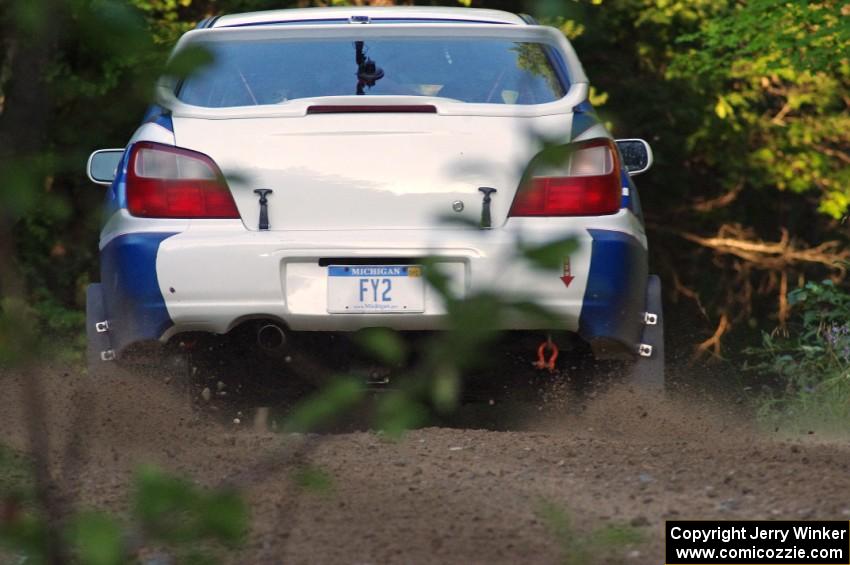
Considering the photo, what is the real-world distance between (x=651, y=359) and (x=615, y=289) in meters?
0.54

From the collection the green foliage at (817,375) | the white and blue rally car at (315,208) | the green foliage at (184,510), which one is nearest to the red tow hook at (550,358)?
the white and blue rally car at (315,208)

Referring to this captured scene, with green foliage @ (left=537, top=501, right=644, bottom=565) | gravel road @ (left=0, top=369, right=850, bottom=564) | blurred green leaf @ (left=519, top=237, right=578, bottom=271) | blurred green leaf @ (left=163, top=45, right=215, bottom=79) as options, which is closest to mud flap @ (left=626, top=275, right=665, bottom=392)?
gravel road @ (left=0, top=369, right=850, bottom=564)

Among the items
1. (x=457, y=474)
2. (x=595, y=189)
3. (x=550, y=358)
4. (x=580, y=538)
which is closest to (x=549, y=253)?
(x=580, y=538)

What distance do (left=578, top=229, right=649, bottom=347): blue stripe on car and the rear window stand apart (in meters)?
A: 0.56

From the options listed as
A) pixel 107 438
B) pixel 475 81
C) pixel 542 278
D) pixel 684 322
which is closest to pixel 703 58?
pixel 684 322

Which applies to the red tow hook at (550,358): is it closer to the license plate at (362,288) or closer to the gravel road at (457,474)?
the gravel road at (457,474)

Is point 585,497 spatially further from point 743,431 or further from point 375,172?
point 743,431

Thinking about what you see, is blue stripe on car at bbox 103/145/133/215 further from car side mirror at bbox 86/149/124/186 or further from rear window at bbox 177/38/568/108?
rear window at bbox 177/38/568/108

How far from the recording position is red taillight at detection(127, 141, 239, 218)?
5.58 m

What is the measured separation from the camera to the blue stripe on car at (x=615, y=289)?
557cm

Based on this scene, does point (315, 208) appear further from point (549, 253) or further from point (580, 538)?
point (549, 253)

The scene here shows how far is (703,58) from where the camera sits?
14.4 m

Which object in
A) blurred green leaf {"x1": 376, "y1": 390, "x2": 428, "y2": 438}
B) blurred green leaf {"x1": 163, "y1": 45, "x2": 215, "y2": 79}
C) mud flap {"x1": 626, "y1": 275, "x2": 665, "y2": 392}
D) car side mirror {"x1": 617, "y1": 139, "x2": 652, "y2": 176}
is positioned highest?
blurred green leaf {"x1": 163, "y1": 45, "x2": 215, "y2": 79}

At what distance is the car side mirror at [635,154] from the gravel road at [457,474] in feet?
2.96
